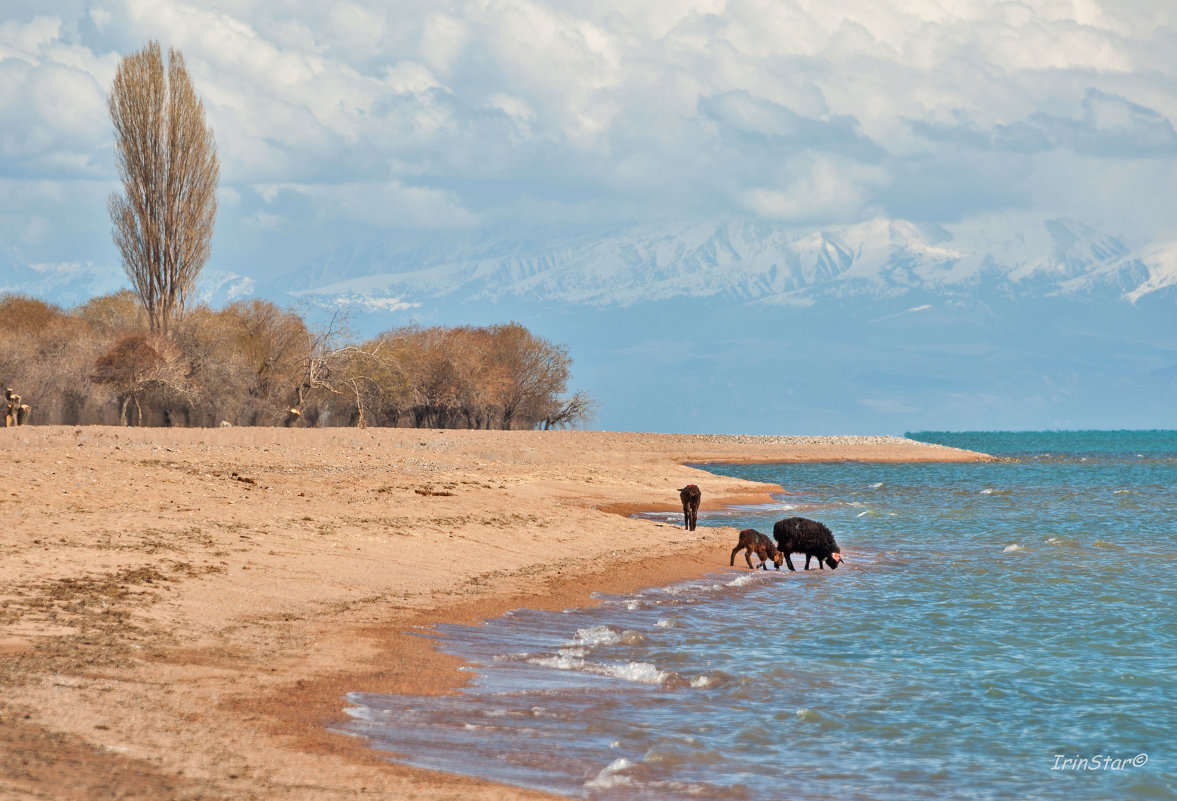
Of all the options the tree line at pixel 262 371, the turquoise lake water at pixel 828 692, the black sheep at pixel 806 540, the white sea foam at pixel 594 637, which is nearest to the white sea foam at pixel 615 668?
the turquoise lake water at pixel 828 692

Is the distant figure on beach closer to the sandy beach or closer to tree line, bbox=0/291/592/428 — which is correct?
the sandy beach

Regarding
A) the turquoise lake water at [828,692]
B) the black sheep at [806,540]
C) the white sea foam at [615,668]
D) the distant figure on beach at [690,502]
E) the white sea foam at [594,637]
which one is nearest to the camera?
the turquoise lake water at [828,692]

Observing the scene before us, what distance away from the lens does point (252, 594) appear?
13.5m

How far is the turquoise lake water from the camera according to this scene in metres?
8.92

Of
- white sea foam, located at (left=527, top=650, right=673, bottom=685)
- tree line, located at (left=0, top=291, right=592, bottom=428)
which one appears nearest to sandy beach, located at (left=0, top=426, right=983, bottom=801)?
white sea foam, located at (left=527, top=650, right=673, bottom=685)

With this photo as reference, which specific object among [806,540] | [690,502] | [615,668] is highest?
[690,502]

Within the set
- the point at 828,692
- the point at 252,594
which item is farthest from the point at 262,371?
the point at 828,692

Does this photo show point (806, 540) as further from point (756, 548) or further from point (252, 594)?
point (252, 594)

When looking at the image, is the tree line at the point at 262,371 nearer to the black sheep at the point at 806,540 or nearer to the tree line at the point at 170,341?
the tree line at the point at 170,341

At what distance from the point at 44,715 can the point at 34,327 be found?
2666 inches

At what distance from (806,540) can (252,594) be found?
38.1 feet

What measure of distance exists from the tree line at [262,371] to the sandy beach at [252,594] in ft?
90.2

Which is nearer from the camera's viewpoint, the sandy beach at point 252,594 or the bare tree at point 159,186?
the sandy beach at point 252,594

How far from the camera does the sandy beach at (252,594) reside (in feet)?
25.5
